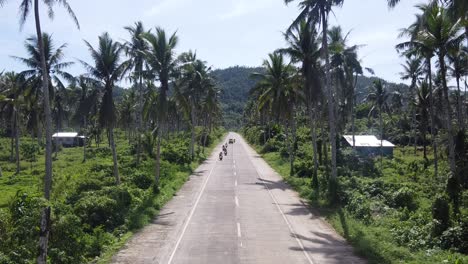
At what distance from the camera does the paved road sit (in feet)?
49.6

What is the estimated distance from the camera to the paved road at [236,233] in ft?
49.6

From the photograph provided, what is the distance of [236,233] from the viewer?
1841 cm

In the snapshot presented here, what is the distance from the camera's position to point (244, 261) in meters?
14.5

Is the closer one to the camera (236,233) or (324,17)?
(236,233)

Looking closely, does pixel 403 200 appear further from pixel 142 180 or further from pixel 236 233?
pixel 142 180

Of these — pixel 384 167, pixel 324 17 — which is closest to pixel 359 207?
pixel 324 17

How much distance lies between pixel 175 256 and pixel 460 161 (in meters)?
24.6

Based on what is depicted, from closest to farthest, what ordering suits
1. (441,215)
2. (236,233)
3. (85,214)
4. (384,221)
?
(441,215) → (236,233) → (384,221) → (85,214)

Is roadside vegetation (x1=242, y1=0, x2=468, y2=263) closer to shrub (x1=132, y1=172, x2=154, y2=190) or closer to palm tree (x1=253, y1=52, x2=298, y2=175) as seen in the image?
palm tree (x1=253, y1=52, x2=298, y2=175)

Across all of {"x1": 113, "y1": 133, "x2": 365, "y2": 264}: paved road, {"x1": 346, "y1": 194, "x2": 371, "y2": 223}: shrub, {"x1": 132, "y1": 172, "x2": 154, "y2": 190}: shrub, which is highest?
{"x1": 132, "y1": 172, "x2": 154, "y2": 190}: shrub

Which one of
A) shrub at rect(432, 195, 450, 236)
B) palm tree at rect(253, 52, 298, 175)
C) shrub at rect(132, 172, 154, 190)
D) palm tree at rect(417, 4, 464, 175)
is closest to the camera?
shrub at rect(432, 195, 450, 236)

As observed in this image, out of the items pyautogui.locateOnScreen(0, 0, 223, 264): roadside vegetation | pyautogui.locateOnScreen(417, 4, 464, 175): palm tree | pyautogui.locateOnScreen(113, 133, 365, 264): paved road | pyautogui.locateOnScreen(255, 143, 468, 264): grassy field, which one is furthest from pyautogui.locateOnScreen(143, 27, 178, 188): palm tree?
pyautogui.locateOnScreen(417, 4, 464, 175): palm tree

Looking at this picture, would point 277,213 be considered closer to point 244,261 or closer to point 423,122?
point 244,261

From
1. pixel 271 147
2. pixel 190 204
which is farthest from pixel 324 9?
pixel 271 147
